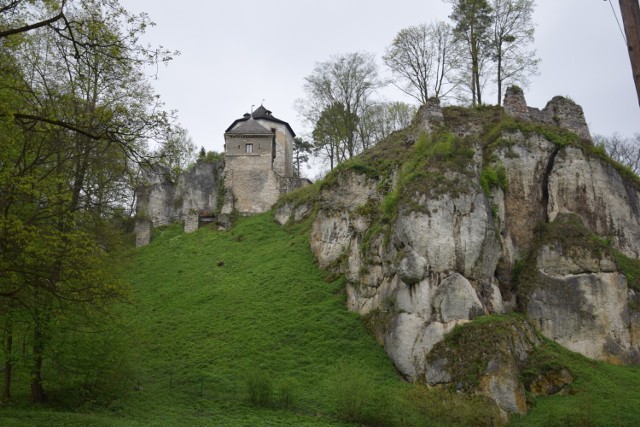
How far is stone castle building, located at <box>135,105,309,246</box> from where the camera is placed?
137 ft

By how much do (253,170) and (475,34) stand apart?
59.4 ft

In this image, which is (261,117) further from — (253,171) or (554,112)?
(554,112)

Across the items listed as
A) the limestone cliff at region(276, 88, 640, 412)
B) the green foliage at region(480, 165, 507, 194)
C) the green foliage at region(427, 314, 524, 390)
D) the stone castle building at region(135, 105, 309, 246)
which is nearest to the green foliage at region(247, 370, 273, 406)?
the limestone cliff at region(276, 88, 640, 412)

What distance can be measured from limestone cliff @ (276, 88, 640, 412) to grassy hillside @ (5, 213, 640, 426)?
121 cm

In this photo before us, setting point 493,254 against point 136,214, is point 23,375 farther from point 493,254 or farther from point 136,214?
point 136,214

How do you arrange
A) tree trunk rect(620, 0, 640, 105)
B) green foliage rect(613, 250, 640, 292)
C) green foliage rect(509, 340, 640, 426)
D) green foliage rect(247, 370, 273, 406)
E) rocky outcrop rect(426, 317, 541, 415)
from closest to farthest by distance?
1. tree trunk rect(620, 0, 640, 105)
2. green foliage rect(509, 340, 640, 426)
3. green foliage rect(247, 370, 273, 406)
4. rocky outcrop rect(426, 317, 541, 415)
5. green foliage rect(613, 250, 640, 292)

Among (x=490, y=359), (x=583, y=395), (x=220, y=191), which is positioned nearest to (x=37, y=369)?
(x=490, y=359)

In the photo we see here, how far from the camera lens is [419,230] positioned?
2328 centimetres

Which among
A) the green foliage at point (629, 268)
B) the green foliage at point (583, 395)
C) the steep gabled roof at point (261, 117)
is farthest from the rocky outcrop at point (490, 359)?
the steep gabled roof at point (261, 117)

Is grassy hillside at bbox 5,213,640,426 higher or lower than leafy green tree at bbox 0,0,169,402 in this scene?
lower

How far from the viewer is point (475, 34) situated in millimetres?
34188

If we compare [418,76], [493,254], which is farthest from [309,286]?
[418,76]

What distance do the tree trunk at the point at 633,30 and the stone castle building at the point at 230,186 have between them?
3313 cm

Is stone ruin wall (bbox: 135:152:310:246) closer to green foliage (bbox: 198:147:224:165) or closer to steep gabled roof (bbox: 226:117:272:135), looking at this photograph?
green foliage (bbox: 198:147:224:165)
